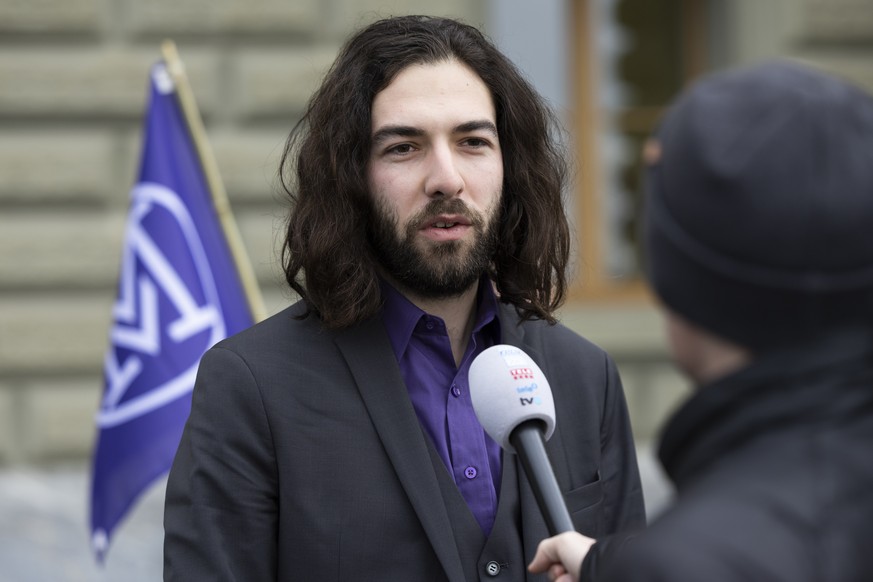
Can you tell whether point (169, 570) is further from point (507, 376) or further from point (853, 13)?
point (853, 13)

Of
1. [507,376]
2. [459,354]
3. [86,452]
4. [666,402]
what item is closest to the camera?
[507,376]

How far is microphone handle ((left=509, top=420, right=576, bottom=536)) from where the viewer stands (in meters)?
1.76

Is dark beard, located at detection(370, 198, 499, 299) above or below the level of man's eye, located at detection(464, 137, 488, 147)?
below

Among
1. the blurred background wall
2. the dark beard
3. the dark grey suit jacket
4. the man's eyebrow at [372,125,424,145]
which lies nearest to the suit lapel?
the dark grey suit jacket

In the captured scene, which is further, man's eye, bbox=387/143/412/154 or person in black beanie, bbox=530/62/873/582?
Answer: man's eye, bbox=387/143/412/154

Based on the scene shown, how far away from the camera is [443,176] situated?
242cm

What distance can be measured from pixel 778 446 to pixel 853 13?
5503 millimetres

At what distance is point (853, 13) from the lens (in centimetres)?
621

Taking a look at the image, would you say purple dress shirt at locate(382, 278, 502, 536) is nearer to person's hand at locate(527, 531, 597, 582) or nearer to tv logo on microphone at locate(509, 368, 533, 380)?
tv logo on microphone at locate(509, 368, 533, 380)

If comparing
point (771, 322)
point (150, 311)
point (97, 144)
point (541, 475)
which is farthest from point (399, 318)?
point (97, 144)

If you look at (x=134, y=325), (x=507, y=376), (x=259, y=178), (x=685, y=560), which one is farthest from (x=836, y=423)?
(x=259, y=178)

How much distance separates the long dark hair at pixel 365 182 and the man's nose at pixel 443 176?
17 cm

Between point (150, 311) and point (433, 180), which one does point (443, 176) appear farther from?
point (150, 311)

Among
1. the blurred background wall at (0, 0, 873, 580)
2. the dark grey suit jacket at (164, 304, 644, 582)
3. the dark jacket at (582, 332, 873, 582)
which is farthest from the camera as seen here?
the blurred background wall at (0, 0, 873, 580)
